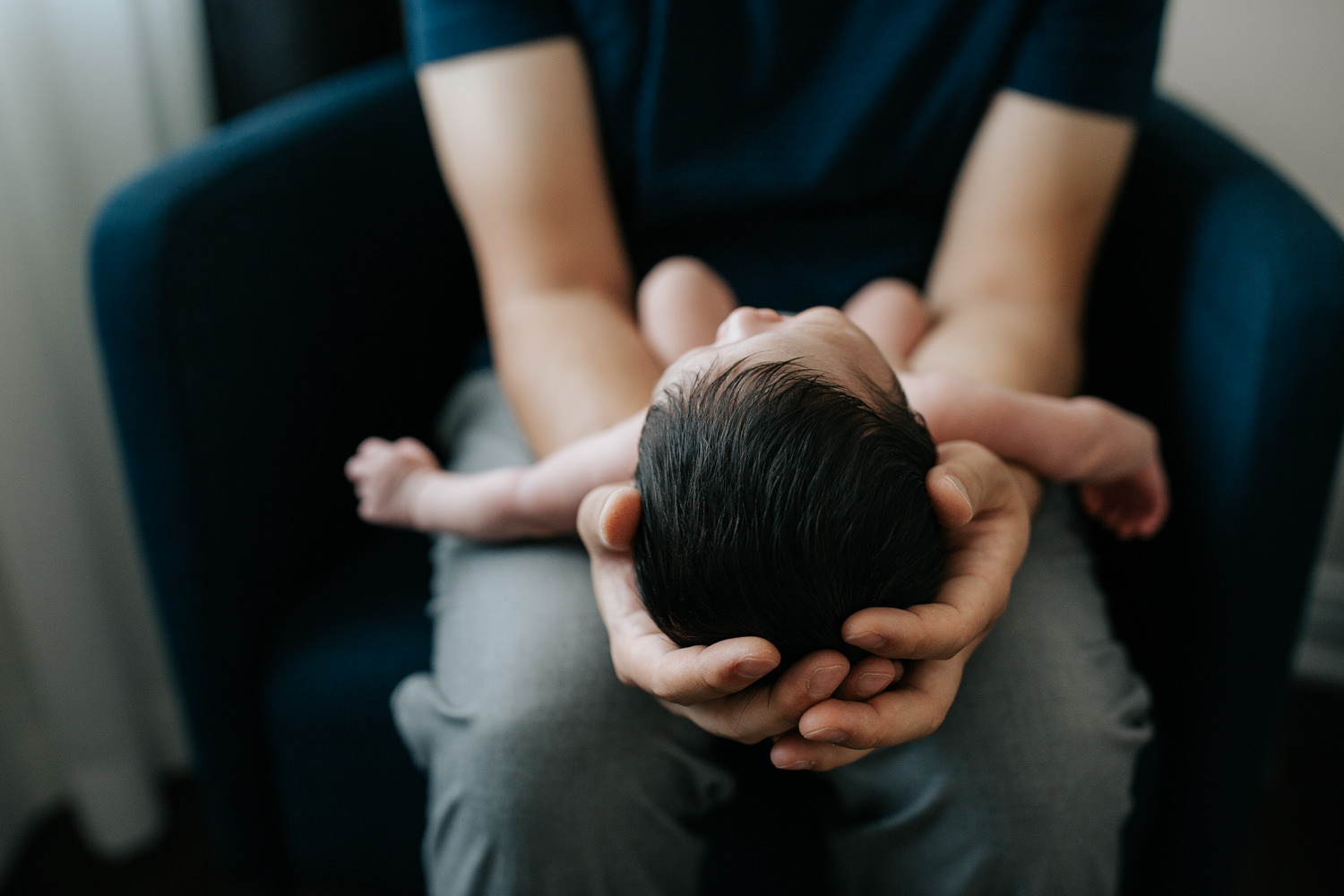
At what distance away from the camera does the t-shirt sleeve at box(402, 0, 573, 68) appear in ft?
2.77

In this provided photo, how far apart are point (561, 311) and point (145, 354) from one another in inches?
13.6

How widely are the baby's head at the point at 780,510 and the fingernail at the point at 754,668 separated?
4cm

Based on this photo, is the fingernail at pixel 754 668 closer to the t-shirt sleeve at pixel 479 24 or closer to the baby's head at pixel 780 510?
the baby's head at pixel 780 510

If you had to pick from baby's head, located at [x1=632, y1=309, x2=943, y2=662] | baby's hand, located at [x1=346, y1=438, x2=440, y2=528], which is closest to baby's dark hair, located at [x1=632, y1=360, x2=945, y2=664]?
baby's head, located at [x1=632, y1=309, x2=943, y2=662]

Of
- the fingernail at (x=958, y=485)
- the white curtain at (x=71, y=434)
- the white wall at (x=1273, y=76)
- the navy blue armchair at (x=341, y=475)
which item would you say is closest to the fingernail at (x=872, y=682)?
the fingernail at (x=958, y=485)

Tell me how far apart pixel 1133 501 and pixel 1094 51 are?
411 millimetres

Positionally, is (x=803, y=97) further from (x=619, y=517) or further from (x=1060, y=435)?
(x=619, y=517)

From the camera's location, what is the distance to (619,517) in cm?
50

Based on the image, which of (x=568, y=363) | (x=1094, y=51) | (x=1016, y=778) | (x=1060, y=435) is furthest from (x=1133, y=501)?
(x=568, y=363)

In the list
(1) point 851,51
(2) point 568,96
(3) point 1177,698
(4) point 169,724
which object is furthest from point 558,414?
(4) point 169,724

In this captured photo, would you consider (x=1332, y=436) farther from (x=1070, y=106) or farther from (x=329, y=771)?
(x=329, y=771)

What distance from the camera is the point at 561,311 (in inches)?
33.3

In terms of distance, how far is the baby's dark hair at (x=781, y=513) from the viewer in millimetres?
487

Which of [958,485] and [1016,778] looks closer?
[958,485]
